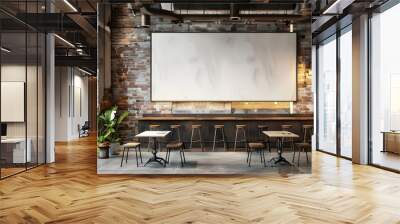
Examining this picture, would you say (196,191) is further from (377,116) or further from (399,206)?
(377,116)

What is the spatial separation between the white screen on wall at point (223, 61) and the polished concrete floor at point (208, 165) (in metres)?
1.24

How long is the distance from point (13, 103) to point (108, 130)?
2.20m

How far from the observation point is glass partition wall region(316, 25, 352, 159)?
8359 millimetres

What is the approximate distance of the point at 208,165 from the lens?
6.30 m

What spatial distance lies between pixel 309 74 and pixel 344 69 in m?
2.52

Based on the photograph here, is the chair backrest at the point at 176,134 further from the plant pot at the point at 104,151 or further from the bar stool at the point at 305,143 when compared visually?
the bar stool at the point at 305,143

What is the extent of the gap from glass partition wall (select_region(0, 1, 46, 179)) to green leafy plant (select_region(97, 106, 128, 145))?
62.5 inches

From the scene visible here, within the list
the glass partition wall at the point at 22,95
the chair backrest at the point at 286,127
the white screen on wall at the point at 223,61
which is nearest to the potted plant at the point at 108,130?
the white screen on wall at the point at 223,61

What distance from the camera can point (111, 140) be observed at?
258 inches


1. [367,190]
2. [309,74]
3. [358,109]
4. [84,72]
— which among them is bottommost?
[367,190]

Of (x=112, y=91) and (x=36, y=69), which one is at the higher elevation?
(x=36, y=69)

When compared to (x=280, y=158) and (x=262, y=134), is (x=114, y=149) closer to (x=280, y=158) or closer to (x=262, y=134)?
(x=262, y=134)

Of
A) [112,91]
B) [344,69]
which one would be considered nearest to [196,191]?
[112,91]

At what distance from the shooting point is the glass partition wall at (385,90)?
21.6 ft
